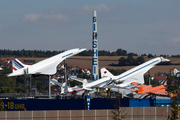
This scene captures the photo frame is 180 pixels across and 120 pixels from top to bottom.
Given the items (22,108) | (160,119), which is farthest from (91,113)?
(22,108)

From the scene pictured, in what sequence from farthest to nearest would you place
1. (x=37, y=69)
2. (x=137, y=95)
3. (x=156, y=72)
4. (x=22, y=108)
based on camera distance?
(x=156, y=72) → (x=37, y=69) → (x=137, y=95) → (x=22, y=108)

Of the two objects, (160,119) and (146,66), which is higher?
(146,66)

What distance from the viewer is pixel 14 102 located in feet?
190

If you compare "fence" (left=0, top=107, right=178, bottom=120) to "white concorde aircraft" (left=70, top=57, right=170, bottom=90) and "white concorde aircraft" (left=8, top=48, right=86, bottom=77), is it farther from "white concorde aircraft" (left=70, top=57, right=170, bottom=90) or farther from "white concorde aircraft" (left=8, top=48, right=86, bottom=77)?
"white concorde aircraft" (left=70, top=57, right=170, bottom=90)

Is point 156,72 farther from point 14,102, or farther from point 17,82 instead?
point 14,102

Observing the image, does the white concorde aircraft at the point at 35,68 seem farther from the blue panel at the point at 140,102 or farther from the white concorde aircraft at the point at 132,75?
the blue panel at the point at 140,102

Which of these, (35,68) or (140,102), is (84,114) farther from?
(35,68)

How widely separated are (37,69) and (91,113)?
35579 mm

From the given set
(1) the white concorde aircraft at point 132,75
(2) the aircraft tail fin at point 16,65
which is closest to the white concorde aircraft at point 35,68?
(2) the aircraft tail fin at point 16,65

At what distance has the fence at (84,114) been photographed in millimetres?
34094

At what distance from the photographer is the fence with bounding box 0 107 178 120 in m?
34.1

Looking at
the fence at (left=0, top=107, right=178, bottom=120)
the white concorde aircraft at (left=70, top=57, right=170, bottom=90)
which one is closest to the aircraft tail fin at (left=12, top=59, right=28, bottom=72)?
the white concorde aircraft at (left=70, top=57, right=170, bottom=90)

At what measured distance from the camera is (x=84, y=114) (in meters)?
34.7

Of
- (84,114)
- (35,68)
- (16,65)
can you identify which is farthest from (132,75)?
(84,114)
